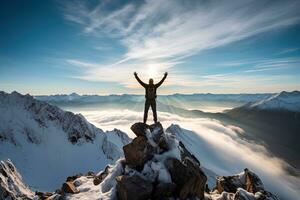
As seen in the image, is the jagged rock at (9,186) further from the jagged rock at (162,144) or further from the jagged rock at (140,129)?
the jagged rock at (162,144)

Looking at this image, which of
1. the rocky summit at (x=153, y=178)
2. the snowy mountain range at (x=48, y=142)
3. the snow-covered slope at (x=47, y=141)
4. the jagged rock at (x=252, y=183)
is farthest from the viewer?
the snow-covered slope at (x=47, y=141)

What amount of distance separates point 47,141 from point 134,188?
560 ft

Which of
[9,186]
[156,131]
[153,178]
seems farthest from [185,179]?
[9,186]

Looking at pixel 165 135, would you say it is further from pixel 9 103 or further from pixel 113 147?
pixel 9 103

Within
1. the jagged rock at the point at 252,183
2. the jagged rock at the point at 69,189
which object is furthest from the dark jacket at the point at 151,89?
the jagged rock at the point at 252,183

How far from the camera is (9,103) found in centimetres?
18050

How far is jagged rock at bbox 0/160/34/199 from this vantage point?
108 feet

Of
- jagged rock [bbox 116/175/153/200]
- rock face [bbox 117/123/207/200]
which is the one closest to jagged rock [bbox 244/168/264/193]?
rock face [bbox 117/123/207/200]

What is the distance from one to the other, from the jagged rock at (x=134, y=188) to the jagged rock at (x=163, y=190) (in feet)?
2.00

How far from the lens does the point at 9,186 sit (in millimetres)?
36719

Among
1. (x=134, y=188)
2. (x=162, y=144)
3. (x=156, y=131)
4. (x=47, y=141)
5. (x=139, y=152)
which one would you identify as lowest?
(x=47, y=141)

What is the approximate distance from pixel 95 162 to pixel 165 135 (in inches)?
6225

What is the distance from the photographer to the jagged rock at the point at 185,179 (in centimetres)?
2200

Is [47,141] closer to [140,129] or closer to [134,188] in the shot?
[140,129]
